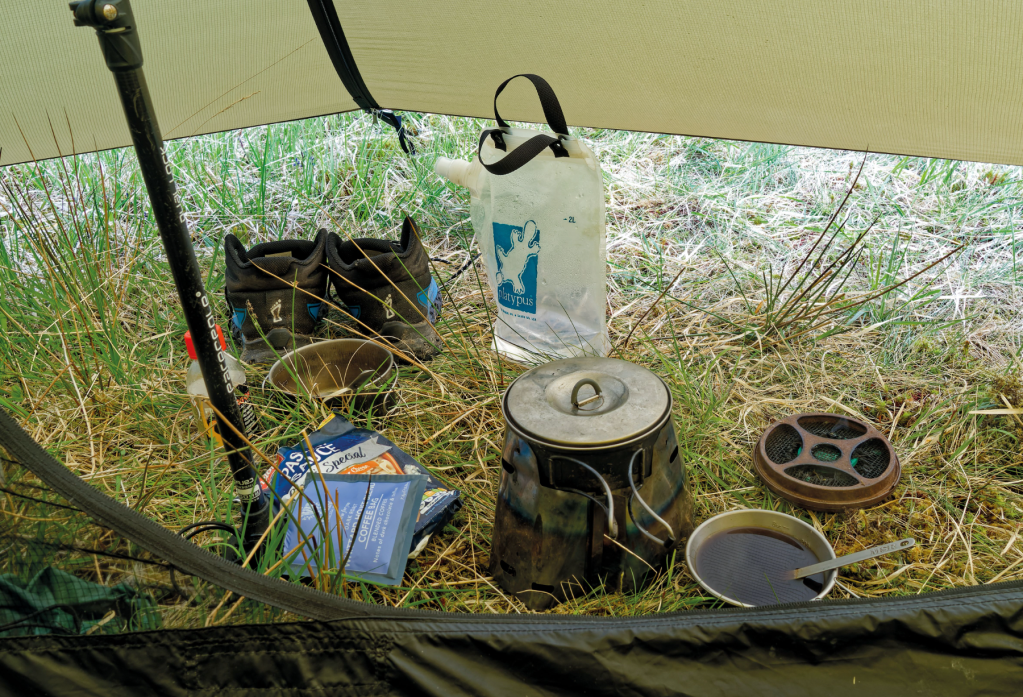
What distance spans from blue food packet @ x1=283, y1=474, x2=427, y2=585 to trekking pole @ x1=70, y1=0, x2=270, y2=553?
0.12m

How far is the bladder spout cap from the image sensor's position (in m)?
2.03

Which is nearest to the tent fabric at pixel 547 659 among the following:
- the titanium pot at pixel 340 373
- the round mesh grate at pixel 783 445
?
the round mesh grate at pixel 783 445

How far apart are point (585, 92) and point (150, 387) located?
1.44 meters

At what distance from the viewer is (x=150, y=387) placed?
5.83 feet

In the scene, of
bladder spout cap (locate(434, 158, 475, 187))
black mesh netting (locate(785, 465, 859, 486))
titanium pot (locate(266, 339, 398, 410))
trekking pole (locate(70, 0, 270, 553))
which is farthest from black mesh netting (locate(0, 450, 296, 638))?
bladder spout cap (locate(434, 158, 475, 187))

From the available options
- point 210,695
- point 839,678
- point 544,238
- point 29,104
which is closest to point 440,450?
point 544,238

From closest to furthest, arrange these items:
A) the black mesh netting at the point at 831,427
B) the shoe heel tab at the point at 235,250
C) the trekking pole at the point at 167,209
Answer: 1. the trekking pole at the point at 167,209
2. the black mesh netting at the point at 831,427
3. the shoe heel tab at the point at 235,250

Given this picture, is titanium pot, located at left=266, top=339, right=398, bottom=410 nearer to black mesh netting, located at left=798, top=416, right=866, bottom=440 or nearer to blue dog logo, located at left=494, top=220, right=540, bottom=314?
blue dog logo, located at left=494, top=220, right=540, bottom=314

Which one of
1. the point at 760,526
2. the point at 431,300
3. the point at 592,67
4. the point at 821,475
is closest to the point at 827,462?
the point at 821,475

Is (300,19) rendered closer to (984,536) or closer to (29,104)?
(29,104)

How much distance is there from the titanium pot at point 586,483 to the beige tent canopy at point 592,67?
3.24ft

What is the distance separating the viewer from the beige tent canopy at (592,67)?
1670 mm

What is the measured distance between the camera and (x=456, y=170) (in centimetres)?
206

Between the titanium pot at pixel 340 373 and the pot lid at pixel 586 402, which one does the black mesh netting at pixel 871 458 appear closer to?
the pot lid at pixel 586 402
